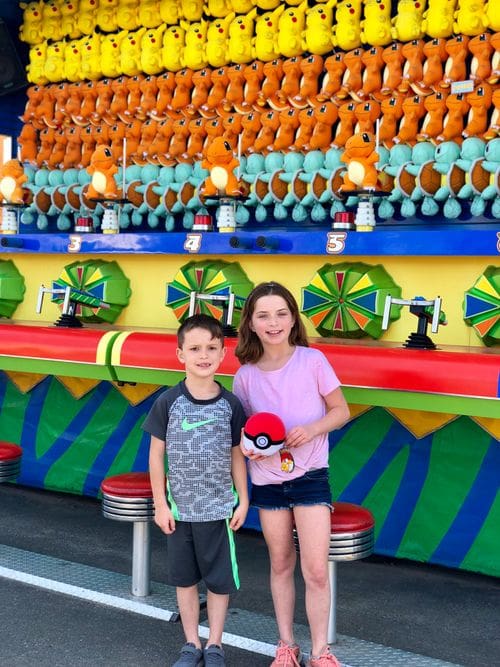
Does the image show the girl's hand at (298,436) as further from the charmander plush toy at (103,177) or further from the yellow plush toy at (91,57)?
the yellow plush toy at (91,57)

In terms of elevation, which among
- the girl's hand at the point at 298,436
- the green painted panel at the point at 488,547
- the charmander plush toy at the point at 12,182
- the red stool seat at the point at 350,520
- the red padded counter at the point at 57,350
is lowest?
the green painted panel at the point at 488,547

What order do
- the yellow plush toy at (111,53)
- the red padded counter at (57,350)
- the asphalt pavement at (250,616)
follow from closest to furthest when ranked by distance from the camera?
the asphalt pavement at (250,616) < the red padded counter at (57,350) < the yellow plush toy at (111,53)

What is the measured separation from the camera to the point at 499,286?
3.22 metres

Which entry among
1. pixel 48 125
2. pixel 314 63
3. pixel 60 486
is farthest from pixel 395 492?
pixel 48 125

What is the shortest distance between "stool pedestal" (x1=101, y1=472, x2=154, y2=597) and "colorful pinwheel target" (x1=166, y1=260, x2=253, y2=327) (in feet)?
2.56

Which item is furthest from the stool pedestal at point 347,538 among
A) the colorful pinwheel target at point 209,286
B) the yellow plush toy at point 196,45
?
the yellow plush toy at point 196,45

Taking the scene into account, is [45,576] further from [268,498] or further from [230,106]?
[230,106]

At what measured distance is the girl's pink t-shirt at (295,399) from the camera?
2.67 meters

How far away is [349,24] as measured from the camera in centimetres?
483

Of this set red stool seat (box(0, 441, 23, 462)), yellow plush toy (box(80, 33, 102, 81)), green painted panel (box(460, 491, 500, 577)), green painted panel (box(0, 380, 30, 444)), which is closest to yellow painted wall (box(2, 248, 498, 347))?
green painted panel (box(0, 380, 30, 444))

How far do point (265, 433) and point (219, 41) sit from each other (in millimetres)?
3302

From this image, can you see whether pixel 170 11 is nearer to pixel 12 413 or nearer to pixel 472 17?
pixel 472 17

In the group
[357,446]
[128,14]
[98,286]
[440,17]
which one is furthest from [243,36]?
[357,446]

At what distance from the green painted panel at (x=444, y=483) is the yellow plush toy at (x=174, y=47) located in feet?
9.39
